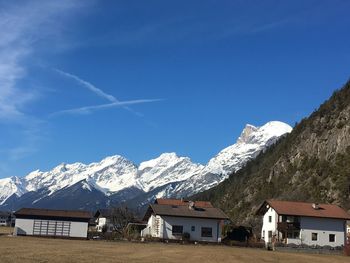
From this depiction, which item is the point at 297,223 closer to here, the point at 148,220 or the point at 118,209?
the point at 148,220

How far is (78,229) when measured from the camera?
289 ft

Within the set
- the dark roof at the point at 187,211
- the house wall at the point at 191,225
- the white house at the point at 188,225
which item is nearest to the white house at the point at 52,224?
the dark roof at the point at 187,211

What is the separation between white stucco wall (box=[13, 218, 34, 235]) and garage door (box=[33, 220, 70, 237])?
643 mm

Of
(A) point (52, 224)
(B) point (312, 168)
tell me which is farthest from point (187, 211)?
(B) point (312, 168)

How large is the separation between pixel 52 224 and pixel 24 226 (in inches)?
165

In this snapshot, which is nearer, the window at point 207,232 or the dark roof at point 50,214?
the window at point 207,232

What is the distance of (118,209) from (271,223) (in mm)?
38842

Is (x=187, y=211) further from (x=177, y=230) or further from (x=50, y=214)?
(x=50, y=214)

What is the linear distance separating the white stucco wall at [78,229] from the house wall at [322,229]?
3268cm

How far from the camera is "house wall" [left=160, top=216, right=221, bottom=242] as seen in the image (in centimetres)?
8662

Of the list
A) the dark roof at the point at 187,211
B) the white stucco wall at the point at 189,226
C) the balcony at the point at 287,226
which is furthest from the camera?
the dark roof at the point at 187,211

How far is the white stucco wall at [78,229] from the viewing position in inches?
3460

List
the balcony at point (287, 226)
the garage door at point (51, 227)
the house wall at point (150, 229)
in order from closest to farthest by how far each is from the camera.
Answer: the balcony at point (287, 226) < the garage door at point (51, 227) < the house wall at point (150, 229)

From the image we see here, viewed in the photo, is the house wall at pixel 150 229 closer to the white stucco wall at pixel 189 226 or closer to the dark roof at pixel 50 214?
the white stucco wall at pixel 189 226
